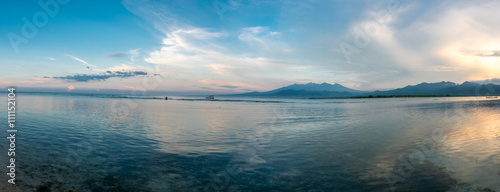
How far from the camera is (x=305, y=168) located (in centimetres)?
1003

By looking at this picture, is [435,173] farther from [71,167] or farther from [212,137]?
[71,167]

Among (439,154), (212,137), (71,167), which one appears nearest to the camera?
(71,167)

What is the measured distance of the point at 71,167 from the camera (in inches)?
384

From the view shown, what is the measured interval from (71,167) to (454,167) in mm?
15291

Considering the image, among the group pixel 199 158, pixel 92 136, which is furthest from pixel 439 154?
pixel 92 136

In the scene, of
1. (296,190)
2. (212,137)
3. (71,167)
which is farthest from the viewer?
(212,137)

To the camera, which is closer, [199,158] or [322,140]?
[199,158]

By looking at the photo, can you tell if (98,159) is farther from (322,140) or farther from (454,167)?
(454,167)

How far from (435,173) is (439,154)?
3672 millimetres

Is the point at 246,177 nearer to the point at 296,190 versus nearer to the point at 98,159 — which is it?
the point at 296,190

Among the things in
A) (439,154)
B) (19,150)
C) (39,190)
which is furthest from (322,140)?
(19,150)

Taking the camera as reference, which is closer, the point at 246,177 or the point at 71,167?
the point at 246,177

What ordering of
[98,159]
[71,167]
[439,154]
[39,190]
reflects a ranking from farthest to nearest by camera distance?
[439,154] < [98,159] < [71,167] < [39,190]

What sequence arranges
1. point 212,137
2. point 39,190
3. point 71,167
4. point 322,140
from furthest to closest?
1. point 212,137
2. point 322,140
3. point 71,167
4. point 39,190
